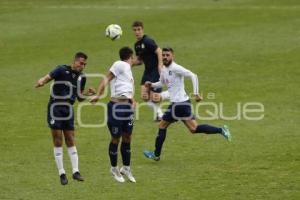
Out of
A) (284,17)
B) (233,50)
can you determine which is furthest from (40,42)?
(284,17)

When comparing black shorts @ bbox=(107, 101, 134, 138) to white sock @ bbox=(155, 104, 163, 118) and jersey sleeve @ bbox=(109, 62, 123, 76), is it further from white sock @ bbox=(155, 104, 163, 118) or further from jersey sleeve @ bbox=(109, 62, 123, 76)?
white sock @ bbox=(155, 104, 163, 118)

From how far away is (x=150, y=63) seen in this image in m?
21.3

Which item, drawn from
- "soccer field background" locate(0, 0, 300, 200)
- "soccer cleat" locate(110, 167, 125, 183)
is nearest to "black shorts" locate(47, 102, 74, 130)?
"soccer field background" locate(0, 0, 300, 200)

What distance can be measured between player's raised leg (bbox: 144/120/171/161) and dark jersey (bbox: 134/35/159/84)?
10.7ft

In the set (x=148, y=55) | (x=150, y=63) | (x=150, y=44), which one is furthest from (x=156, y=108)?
(x=150, y=44)

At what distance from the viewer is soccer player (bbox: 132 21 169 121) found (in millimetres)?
20469

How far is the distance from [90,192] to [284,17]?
2407cm

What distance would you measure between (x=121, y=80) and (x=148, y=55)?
521 centimetres

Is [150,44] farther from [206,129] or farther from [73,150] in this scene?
[73,150]

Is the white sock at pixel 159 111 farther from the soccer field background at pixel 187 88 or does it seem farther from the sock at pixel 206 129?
the sock at pixel 206 129

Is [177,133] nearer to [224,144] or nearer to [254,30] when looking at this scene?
[224,144]

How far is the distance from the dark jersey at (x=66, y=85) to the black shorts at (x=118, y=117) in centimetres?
78

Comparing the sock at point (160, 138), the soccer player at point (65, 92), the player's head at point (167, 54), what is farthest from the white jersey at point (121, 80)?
the sock at point (160, 138)

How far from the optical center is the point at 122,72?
52.4 ft
